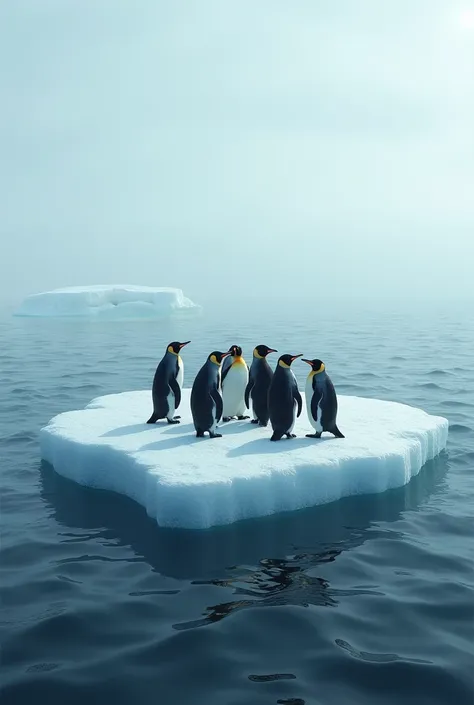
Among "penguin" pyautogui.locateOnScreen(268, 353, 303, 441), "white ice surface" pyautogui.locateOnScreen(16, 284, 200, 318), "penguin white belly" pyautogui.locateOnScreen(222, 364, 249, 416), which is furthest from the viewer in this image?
"white ice surface" pyautogui.locateOnScreen(16, 284, 200, 318)

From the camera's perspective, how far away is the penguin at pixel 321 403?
8.29 m

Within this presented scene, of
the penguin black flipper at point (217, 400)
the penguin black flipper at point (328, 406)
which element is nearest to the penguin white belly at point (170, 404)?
the penguin black flipper at point (217, 400)

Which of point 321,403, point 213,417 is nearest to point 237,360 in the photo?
point 213,417

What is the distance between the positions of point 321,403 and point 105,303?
1493 inches

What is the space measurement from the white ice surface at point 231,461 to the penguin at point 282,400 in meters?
0.19

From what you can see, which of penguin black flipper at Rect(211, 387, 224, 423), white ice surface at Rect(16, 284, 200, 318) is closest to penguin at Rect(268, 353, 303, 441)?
penguin black flipper at Rect(211, 387, 224, 423)

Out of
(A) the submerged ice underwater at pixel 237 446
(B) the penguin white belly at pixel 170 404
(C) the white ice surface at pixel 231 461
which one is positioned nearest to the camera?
(C) the white ice surface at pixel 231 461

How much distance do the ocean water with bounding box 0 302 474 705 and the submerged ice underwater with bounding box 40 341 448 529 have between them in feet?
0.68

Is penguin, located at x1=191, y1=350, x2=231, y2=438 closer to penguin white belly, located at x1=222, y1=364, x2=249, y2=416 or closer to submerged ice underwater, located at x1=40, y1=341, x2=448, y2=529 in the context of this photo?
submerged ice underwater, located at x1=40, y1=341, x2=448, y2=529

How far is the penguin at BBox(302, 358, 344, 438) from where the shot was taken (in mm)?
8289

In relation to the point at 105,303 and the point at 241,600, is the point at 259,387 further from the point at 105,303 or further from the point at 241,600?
the point at 105,303

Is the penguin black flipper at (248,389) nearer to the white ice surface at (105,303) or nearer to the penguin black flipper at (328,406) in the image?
the penguin black flipper at (328,406)

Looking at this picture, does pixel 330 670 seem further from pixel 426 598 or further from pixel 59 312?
pixel 59 312

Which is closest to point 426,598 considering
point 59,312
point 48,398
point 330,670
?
point 330,670
